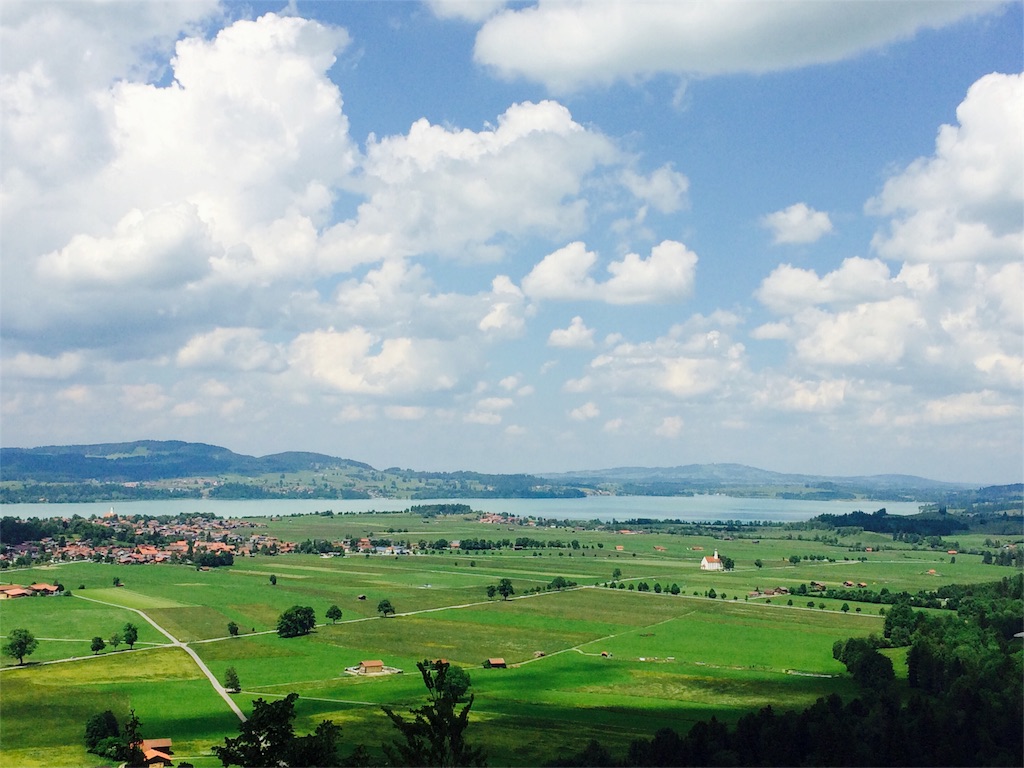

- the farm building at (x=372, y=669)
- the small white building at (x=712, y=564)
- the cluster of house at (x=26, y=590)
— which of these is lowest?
the small white building at (x=712, y=564)

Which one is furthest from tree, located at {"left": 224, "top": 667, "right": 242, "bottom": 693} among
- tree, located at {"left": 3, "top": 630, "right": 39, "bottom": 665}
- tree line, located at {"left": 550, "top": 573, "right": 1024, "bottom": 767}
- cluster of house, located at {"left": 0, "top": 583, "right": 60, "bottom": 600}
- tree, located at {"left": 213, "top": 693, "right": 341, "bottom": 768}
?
cluster of house, located at {"left": 0, "top": 583, "right": 60, "bottom": 600}

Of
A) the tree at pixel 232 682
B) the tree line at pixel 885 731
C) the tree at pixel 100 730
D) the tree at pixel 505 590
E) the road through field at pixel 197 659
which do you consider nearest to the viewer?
the tree line at pixel 885 731

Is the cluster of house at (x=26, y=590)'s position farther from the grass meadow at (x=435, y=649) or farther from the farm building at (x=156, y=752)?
the farm building at (x=156, y=752)

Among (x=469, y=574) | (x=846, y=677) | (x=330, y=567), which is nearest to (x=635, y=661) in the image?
(x=846, y=677)

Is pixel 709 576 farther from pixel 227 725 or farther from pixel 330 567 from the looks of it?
pixel 227 725

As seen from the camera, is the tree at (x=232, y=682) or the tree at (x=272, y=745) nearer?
the tree at (x=272, y=745)

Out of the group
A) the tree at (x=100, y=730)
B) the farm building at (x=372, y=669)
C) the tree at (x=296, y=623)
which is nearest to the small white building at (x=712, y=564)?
the tree at (x=296, y=623)
